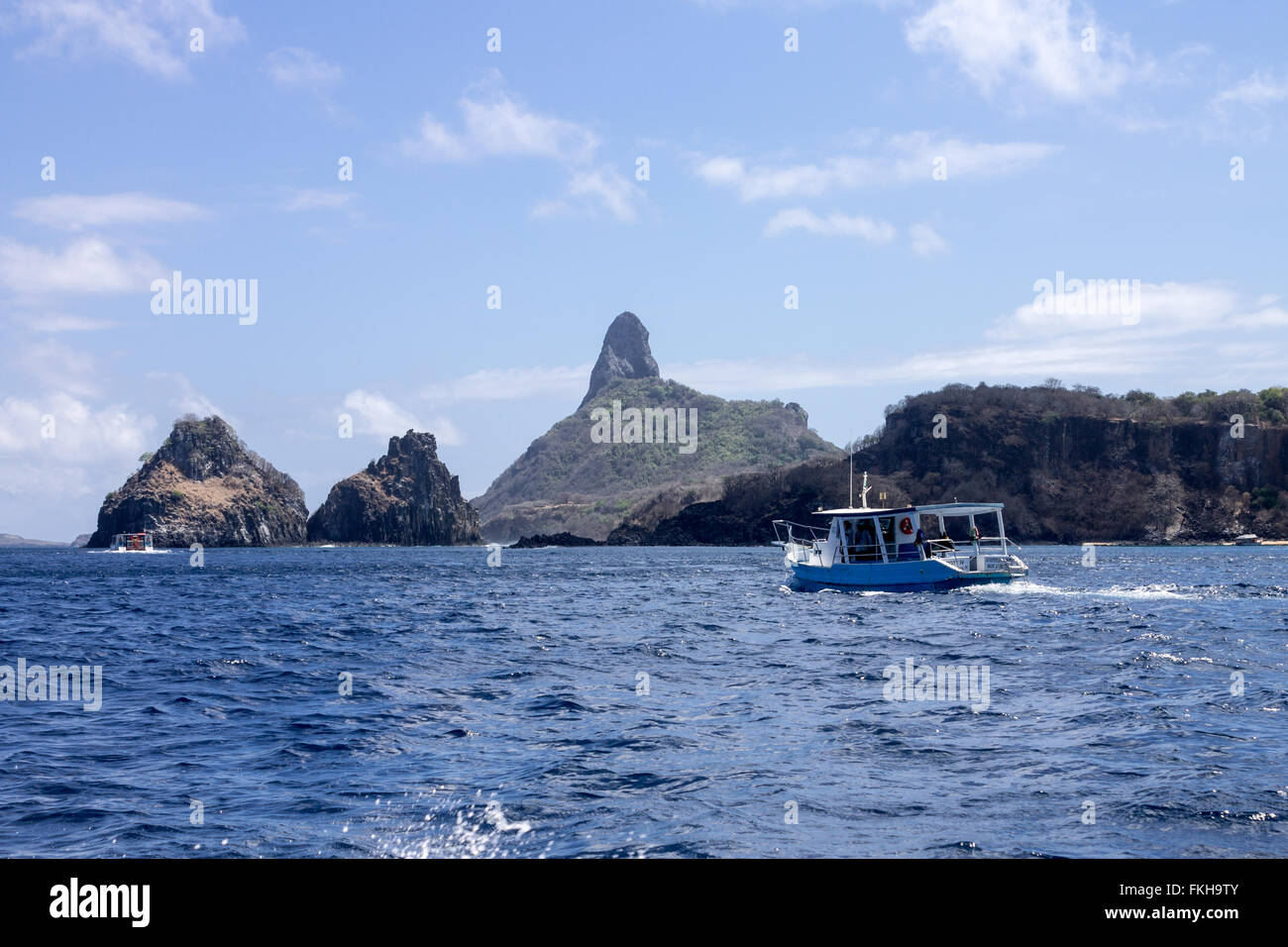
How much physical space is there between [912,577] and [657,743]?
38116 mm

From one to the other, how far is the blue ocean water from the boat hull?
13.2 m

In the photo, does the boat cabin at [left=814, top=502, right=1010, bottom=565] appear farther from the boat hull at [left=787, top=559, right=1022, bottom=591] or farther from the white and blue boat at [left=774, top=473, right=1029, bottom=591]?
the boat hull at [left=787, top=559, right=1022, bottom=591]

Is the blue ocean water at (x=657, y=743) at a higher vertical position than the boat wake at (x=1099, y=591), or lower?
higher

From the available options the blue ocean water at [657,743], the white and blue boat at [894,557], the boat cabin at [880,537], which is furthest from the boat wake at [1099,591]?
the blue ocean water at [657,743]

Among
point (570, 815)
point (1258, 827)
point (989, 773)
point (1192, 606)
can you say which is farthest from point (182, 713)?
point (1192, 606)

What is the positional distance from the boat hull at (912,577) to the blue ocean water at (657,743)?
43.3 ft

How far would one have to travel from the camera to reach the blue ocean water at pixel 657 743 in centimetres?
1217

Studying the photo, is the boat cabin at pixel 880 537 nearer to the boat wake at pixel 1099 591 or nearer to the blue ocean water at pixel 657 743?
the boat wake at pixel 1099 591

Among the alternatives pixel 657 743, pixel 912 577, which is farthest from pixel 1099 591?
pixel 657 743

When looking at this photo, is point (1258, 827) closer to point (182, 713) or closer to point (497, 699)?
point (497, 699)

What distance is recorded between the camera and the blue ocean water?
1217 cm

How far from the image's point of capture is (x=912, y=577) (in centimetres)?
5259

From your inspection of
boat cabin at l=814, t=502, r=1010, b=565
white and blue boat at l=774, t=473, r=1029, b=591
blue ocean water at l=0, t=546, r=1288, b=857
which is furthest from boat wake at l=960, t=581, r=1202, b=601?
blue ocean water at l=0, t=546, r=1288, b=857
